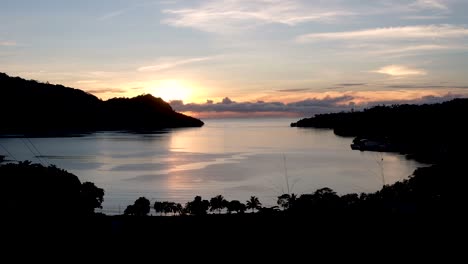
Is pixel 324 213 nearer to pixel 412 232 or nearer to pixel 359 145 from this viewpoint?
pixel 412 232

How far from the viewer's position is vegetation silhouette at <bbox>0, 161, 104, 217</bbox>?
27281mm

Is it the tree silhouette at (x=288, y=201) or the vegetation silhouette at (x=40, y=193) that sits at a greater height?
the vegetation silhouette at (x=40, y=193)

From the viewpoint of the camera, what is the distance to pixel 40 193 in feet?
98.3

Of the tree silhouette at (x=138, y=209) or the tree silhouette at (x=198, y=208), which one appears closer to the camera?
the tree silhouette at (x=198, y=208)

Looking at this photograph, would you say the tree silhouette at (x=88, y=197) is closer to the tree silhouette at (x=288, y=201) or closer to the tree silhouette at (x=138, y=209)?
the tree silhouette at (x=138, y=209)

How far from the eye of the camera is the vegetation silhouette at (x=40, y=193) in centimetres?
2728

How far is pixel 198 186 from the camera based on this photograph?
82.4 meters

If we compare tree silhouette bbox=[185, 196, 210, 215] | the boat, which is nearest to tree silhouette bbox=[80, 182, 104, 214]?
tree silhouette bbox=[185, 196, 210, 215]

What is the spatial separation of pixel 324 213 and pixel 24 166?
2076 cm

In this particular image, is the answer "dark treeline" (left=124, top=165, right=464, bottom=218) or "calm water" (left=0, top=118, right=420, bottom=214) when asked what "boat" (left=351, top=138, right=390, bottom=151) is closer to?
"calm water" (left=0, top=118, right=420, bottom=214)

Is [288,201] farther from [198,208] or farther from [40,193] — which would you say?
[40,193]

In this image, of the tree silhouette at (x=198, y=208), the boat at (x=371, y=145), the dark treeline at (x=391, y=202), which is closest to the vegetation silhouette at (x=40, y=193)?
the tree silhouette at (x=198, y=208)

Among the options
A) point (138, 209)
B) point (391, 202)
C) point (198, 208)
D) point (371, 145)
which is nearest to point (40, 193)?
point (138, 209)

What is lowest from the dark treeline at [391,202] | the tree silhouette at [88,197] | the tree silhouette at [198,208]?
the tree silhouette at [198,208]
